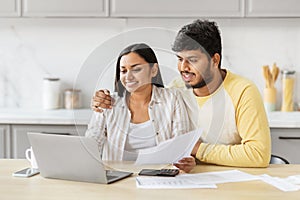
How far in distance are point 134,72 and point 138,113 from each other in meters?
0.15

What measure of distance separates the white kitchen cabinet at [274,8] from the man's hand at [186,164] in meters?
1.85

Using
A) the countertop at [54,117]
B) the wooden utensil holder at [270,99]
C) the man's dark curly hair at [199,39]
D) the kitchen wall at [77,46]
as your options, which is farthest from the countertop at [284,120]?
the man's dark curly hair at [199,39]

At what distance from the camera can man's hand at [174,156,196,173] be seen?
6.24 ft

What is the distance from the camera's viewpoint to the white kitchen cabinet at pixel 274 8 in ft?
11.4

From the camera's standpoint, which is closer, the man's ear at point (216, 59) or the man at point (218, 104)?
the man at point (218, 104)

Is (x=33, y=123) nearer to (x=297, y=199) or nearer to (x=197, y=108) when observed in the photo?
(x=197, y=108)

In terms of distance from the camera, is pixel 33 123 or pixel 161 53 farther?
pixel 33 123

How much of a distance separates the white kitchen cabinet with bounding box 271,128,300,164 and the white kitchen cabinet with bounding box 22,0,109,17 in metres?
1.35

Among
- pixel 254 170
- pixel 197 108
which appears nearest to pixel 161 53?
pixel 197 108

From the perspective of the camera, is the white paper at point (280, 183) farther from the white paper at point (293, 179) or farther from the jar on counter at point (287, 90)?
the jar on counter at point (287, 90)

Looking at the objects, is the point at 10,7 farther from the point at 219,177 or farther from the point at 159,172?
the point at 219,177

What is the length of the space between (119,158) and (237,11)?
1.87 metres

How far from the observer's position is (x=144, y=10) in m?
3.54

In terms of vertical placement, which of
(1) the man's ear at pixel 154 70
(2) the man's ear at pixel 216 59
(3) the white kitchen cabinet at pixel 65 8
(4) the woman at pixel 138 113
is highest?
(3) the white kitchen cabinet at pixel 65 8
